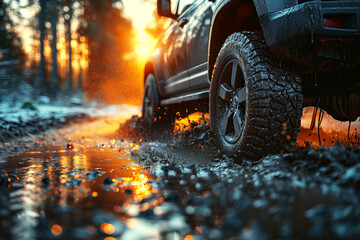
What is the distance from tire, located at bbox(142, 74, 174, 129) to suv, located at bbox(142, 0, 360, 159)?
221cm

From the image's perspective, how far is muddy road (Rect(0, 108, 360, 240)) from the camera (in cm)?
125

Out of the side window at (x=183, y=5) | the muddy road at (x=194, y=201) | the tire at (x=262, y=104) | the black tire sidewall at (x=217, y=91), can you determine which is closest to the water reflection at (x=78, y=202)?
the muddy road at (x=194, y=201)

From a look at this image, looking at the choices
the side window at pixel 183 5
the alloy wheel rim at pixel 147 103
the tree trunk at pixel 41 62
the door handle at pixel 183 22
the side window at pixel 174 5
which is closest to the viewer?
the door handle at pixel 183 22

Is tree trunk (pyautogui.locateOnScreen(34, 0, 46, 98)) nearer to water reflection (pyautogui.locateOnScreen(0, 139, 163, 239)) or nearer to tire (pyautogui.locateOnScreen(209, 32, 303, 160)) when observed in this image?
water reflection (pyautogui.locateOnScreen(0, 139, 163, 239))

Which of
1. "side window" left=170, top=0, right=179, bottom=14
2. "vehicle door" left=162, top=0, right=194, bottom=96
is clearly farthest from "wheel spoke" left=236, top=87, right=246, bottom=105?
"side window" left=170, top=0, right=179, bottom=14

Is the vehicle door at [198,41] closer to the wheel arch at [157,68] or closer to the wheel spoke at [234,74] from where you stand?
the wheel spoke at [234,74]

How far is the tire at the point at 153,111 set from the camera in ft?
19.2

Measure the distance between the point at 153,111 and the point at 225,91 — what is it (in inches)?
118

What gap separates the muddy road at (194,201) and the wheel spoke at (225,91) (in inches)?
24.4

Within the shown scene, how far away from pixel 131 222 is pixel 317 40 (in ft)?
5.98

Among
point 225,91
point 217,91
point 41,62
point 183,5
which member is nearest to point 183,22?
point 183,5

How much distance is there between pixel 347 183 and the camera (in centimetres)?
165

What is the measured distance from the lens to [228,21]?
10.6 feet

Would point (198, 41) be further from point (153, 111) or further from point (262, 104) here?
point (153, 111)
